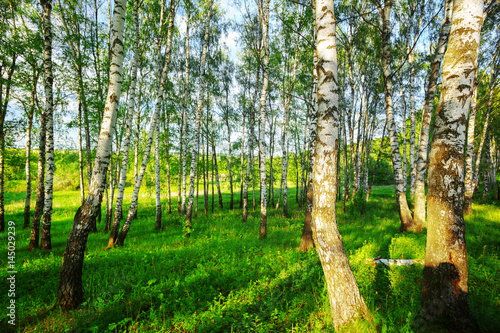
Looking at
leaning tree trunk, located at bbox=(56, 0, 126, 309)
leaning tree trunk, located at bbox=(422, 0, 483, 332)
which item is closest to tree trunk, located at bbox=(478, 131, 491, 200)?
leaning tree trunk, located at bbox=(422, 0, 483, 332)

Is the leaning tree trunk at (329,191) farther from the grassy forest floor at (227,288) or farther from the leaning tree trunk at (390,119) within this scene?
the leaning tree trunk at (390,119)

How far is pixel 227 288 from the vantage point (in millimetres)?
4375

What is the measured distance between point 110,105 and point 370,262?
7035mm

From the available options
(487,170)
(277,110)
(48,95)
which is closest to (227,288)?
(48,95)

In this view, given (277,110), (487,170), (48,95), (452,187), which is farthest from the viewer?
(277,110)

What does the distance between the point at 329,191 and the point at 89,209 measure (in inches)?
176

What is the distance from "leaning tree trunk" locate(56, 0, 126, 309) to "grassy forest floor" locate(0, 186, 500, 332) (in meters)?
0.32

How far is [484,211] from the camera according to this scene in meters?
9.42

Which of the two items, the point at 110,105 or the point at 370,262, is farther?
the point at 370,262

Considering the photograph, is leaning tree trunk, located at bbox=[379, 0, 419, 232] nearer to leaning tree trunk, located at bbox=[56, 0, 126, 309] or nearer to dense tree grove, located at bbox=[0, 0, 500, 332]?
dense tree grove, located at bbox=[0, 0, 500, 332]

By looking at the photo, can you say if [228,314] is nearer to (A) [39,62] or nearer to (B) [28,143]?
(A) [39,62]

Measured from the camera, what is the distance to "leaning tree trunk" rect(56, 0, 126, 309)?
371cm

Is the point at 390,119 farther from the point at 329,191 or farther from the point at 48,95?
the point at 48,95

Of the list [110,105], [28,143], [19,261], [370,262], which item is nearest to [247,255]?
[370,262]
